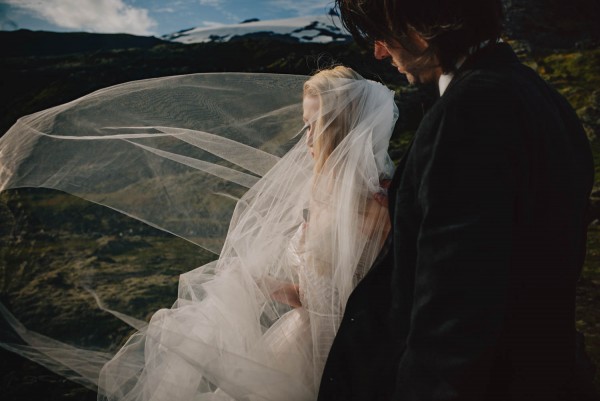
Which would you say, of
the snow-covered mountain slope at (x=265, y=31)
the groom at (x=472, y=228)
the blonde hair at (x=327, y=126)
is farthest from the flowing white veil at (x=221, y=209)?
the snow-covered mountain slope at (x=265, y=31)

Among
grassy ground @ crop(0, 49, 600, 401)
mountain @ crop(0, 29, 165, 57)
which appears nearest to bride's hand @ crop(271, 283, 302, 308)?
grassy ground @ crop(0, 49, 600, 401)

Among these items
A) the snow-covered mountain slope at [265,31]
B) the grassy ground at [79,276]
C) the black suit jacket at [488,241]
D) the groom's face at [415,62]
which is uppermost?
the snow-covered mountain slope at [265,31]

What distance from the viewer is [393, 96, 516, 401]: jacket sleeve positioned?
0.85 m

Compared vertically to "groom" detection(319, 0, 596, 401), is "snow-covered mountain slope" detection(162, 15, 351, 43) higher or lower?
higher

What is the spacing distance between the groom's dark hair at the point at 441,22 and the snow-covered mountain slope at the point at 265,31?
9.44 meters

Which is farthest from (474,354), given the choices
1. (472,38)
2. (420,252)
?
(472,38)

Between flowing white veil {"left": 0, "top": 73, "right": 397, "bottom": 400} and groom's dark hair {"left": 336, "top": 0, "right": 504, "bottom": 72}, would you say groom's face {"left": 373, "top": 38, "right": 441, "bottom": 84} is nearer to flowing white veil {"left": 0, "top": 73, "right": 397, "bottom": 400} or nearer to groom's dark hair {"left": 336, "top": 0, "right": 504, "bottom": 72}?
groom's dark hair {"left": 336, "top": 0, "right": 504, "bottom": 72}

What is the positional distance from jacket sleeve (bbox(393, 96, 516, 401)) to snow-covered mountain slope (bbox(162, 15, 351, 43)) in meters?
9.75

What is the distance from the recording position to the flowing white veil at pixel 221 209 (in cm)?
158

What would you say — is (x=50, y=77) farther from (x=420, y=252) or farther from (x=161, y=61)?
(x=420, y=252)

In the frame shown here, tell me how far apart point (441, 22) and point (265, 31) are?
1315 cm

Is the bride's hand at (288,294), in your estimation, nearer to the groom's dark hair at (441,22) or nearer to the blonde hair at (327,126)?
the blonde hair at (327,126)

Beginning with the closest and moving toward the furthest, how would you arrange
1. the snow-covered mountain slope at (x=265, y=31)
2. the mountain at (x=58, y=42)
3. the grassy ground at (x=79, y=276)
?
the grassy ground at (x=79, y=276) → the snow-covered mountain slope at (x=265, y=31) → the mountain at (x=58, y=42)

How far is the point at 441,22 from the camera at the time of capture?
0.99 metres
